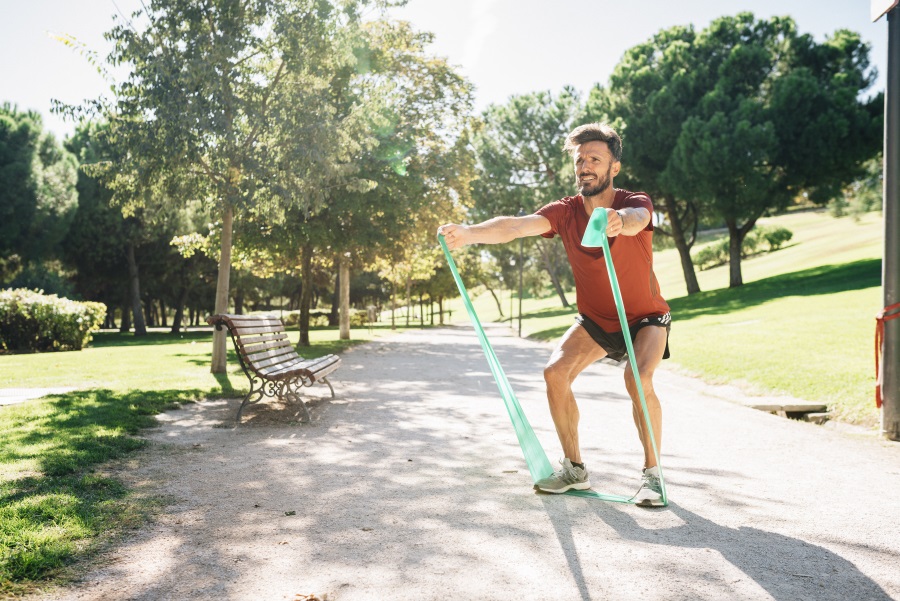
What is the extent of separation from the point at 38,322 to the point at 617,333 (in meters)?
20.1

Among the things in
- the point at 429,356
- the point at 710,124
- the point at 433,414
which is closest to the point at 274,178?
the point at 433,414

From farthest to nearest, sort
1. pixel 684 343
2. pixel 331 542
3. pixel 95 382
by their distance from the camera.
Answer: pixel 684 343 → pixel 95 382 → pixel 331 542

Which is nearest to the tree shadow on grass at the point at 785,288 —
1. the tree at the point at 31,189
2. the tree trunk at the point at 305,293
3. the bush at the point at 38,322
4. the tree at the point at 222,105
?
the tree trunk at the point at 305,293

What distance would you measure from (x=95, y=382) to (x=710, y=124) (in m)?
26.5

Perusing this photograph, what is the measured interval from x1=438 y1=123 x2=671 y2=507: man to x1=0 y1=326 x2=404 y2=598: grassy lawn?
8.92 feet

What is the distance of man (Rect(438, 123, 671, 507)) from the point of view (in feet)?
14.4

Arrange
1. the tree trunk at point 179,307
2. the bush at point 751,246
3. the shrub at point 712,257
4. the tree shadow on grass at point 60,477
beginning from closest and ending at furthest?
1. the tree shadow on grass at point 60,477
2. the tree trunk at point 179,307
3. the shrub at point 712,257
4. the bush at point 751,246

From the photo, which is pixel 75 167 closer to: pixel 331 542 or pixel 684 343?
pixel 684 343

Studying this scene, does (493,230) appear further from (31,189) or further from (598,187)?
(31,189)

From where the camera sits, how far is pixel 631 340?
14.5 feet

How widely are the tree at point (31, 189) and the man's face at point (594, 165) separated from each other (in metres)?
30.2

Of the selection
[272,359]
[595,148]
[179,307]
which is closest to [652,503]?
[595,148]

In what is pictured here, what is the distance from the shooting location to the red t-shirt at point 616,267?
173 inches

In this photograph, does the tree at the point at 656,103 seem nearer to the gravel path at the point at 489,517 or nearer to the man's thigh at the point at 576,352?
the gravel path at the point at 489,517
